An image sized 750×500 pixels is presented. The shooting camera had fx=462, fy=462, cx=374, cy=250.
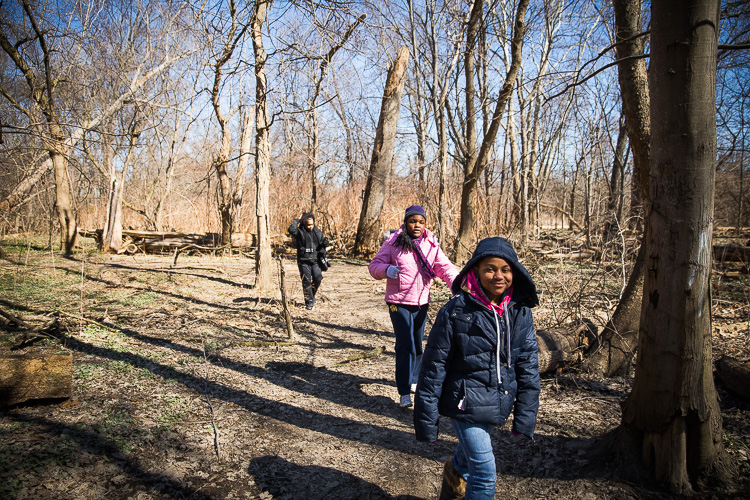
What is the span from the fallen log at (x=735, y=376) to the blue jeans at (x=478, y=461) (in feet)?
8.92

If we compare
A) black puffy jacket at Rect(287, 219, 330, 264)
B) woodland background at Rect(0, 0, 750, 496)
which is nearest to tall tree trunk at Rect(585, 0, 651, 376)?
woodland background at Rect(0, 0, 750, 496)

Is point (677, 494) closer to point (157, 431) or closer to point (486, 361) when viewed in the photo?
point (486, 361)

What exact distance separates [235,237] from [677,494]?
13393 mm

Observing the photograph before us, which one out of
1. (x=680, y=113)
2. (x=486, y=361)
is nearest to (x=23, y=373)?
(x=486, y=361)

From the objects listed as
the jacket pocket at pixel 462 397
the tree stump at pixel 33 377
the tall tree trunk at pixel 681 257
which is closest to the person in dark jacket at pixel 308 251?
the tree stump at pixel 33 377

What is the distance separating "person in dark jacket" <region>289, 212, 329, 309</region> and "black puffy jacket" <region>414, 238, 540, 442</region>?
578cm

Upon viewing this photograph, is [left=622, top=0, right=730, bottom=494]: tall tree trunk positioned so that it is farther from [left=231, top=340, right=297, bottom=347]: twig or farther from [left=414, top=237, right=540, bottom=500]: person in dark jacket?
[left=231, top=340, right=297, bottom=347]: twig

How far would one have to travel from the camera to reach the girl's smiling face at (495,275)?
238 centimetres

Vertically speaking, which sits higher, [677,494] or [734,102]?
[734,102]

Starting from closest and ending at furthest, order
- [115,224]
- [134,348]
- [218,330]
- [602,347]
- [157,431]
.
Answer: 1. [157,431]
2. [602,347]
3. [134,348]
4. [218,330]
5. [115,224]

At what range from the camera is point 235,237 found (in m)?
14.4

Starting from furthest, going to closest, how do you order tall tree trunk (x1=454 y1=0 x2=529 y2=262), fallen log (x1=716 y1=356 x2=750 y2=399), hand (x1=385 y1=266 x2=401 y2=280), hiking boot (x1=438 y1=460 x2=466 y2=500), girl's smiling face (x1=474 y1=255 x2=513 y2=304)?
tall tree trunk (x1=454 y1=0 x2=529 y2=262), hand (x1=385 y1=266 x2=401 y2=280), fallen log (x1=716 y1=356 x2=750 y2=399), hiking boot (x1=438 y1=460 x2=466 y2=500), girl's smiling face (x1=474 y1=255 x2=513 y2=304)

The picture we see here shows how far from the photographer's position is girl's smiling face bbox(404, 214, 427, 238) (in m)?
4.00

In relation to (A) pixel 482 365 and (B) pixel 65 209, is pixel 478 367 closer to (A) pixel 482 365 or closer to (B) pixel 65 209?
(A) pixel 482 365
